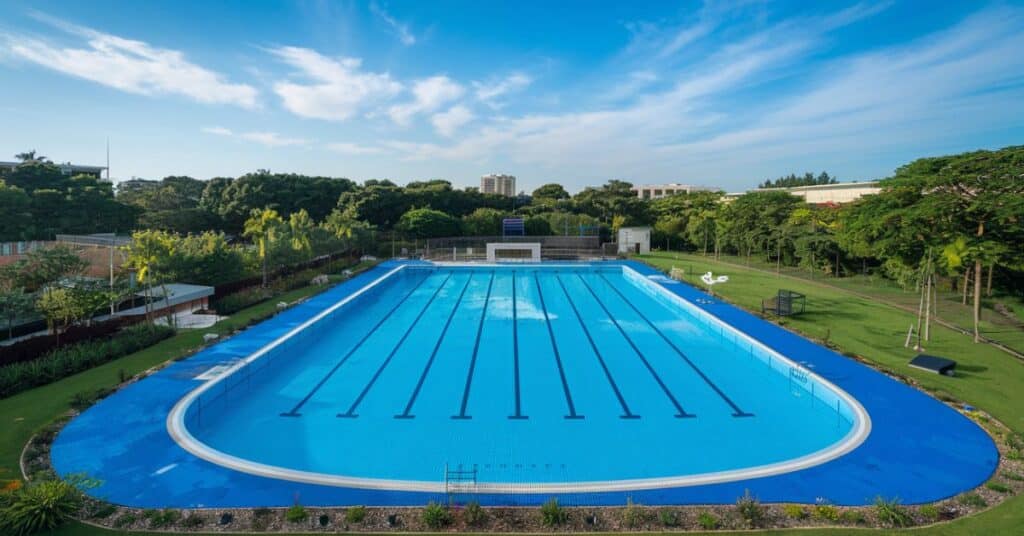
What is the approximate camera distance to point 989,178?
1241 centimetres

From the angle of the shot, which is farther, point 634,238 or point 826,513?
point 634,238

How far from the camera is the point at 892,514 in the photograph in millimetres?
5293

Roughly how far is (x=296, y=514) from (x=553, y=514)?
8.50ft

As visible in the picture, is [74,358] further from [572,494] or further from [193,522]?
[572,494]

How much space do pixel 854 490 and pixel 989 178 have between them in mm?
10926

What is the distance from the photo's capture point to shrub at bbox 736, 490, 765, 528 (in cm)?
524

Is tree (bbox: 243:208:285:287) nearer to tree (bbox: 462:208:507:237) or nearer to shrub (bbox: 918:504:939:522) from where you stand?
tree (bbox: 462:208:507:237)

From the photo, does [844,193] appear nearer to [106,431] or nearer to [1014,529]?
[1014,529]

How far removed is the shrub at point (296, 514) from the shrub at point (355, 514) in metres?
0.41

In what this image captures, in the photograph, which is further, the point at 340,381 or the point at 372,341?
the point at 372,341

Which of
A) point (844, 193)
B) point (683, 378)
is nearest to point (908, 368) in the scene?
point (683, 378)

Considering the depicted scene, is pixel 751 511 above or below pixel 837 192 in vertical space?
below

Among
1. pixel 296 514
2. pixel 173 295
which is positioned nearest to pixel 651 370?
pixel 296 514

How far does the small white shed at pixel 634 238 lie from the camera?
35.0m
